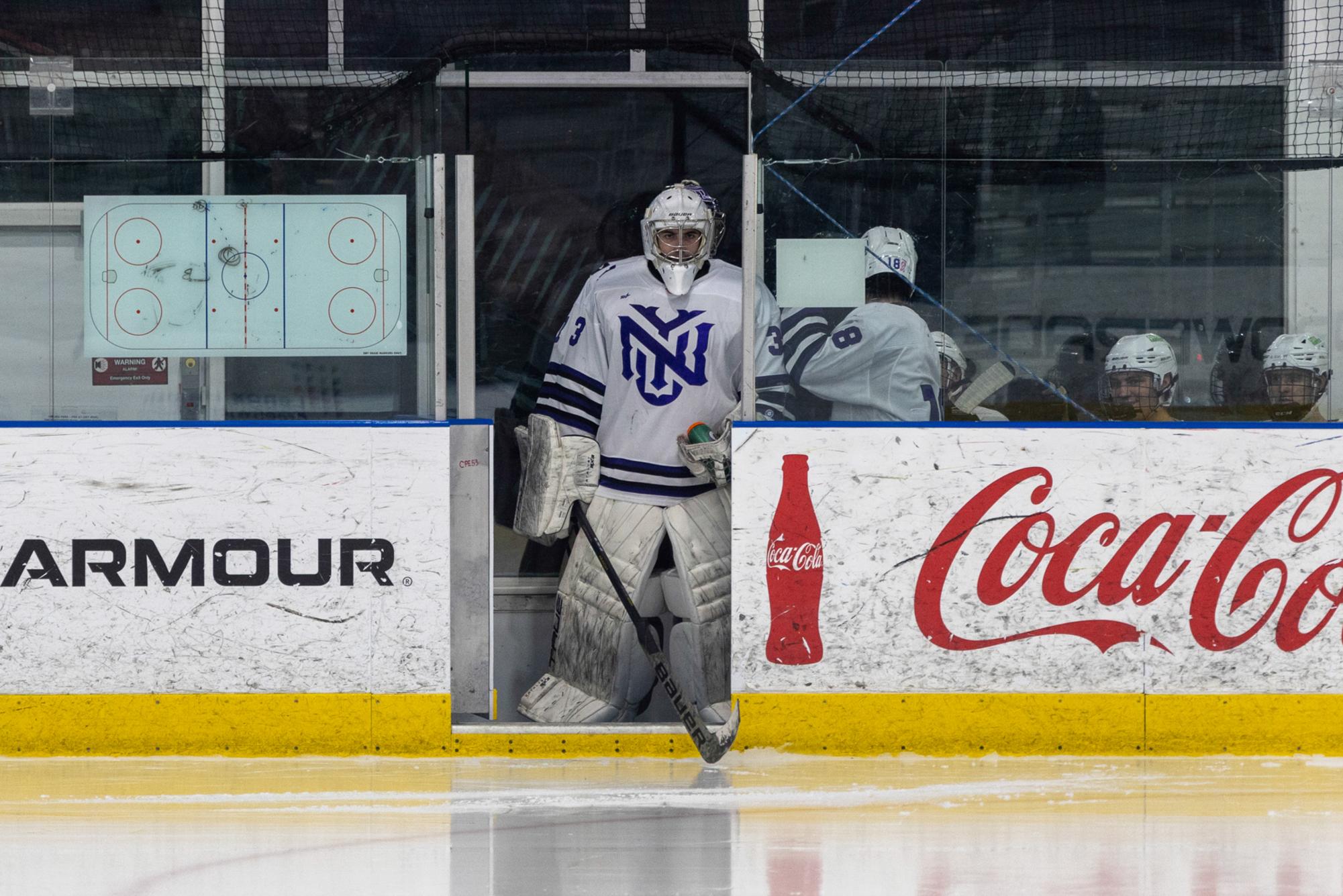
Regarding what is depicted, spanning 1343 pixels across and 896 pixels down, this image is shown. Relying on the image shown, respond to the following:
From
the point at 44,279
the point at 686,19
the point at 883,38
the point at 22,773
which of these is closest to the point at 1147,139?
the point at 883,38

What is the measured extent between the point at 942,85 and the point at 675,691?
6.74 feet

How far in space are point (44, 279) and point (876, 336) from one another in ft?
8.55

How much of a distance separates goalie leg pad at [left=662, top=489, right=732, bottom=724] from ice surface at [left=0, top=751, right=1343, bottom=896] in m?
0.35

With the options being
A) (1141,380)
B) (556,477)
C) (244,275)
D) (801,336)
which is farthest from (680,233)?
(1141,380)

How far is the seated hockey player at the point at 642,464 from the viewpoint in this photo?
5410mm

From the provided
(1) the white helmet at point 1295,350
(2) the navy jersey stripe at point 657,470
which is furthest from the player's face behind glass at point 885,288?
(1) the white helmet at point 1295,350

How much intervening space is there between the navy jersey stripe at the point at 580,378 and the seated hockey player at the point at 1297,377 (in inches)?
83.2

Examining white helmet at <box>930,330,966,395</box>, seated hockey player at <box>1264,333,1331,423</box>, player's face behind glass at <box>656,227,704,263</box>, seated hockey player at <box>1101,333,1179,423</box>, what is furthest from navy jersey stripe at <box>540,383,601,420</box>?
seated hockey player at <box>1264,333,1331,423</box>

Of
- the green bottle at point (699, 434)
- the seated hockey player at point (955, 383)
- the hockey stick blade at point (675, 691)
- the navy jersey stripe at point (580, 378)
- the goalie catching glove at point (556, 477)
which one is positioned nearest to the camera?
the hockey stick blade at point (675, 691)

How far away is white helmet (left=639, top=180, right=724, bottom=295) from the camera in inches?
214

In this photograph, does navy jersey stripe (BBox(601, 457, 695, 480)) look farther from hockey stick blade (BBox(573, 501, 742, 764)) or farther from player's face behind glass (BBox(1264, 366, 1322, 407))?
player's face behind glass (BBox(1264, 366, 1322, 407))

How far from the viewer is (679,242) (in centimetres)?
544

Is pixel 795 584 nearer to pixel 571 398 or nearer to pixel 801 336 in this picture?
pixel 801 336

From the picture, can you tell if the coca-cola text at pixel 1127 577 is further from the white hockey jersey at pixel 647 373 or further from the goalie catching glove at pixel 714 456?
the white hockey jersey at pixel 647 373
